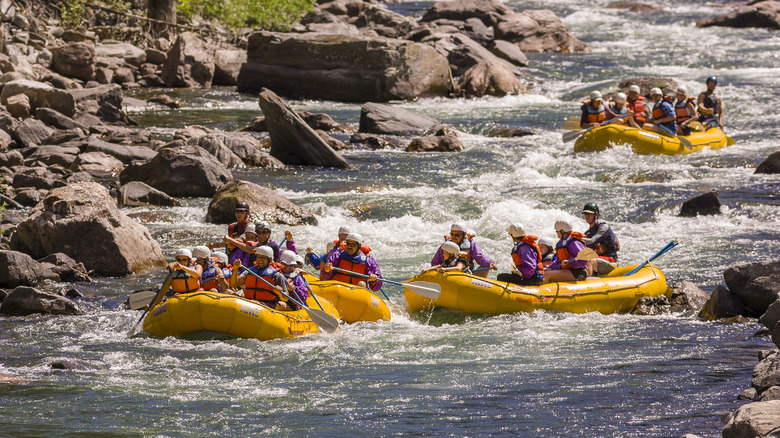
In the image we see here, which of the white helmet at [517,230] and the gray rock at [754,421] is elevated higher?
the gray rock at [754,421]

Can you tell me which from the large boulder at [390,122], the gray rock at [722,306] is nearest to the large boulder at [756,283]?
the gray rock at [722,306]

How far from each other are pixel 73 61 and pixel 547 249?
17245mm

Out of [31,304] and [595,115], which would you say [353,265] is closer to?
[31,304]

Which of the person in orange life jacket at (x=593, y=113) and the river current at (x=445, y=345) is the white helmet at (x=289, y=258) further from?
the person in orange life jacket at (x=593, y=113)

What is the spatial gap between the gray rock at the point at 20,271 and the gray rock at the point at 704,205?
9782 millimetres

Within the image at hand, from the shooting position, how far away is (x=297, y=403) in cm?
793

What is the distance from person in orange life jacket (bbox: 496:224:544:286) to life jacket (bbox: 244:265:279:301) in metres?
2.97

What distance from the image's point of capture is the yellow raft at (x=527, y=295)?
11023mm

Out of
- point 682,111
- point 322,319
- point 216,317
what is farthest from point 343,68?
point 216,317

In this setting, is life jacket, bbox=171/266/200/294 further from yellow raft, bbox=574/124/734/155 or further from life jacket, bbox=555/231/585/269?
yellow raft, bbox=574/124/734/155

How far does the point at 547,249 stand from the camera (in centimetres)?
1200

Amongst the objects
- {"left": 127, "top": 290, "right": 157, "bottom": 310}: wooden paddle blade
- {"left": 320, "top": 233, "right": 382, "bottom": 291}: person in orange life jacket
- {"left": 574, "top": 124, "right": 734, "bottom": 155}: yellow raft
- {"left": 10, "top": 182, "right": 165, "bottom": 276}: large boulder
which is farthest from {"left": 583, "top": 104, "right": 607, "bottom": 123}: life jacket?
{"left": 127, "top": 290, "right": 157, "bottom": 310}: wooden paddle blade

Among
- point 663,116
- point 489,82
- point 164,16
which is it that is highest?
point 164,16

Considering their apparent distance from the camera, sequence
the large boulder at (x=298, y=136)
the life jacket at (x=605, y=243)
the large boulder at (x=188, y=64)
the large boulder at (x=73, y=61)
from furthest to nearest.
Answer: the large boulder at (x=188, y=64)
the large boulder at (x=73, y=61)
the large boulder at (x=298, y=136)
the life jacket at (x=605, y=243)
